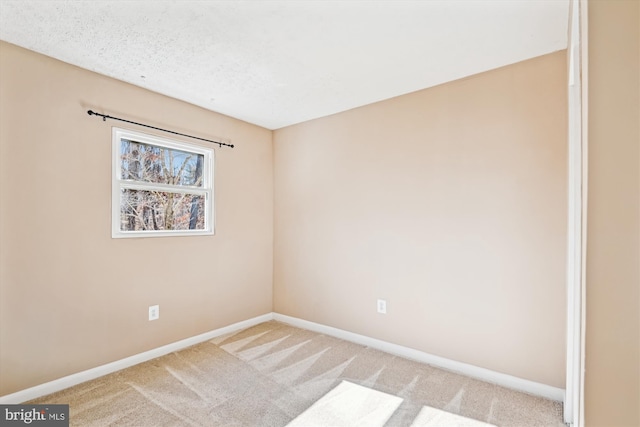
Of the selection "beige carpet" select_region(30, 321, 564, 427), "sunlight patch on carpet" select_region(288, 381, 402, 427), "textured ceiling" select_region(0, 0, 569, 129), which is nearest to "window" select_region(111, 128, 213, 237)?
"textured ceiling" select_region(0, 0, 569, 129)

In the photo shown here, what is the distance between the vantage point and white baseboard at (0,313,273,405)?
217 cm

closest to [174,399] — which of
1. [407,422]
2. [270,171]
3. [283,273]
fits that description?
[407,422]

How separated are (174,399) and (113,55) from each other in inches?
94.8

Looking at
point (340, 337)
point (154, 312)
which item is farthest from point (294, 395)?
point (154, 312)

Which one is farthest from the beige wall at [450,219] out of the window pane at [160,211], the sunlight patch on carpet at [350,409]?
the window pane at [160,211]

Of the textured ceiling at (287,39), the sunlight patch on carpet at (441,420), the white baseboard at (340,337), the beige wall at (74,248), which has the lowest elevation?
the sunlight patch on carpet at (441,420)

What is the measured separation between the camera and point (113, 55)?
2283mm

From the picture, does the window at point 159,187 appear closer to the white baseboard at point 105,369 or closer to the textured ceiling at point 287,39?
the textured ceiling at point 287,39

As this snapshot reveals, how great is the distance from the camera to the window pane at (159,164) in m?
2.80

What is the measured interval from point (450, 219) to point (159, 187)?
2.56m

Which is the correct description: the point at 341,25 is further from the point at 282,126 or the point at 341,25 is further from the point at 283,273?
the point at 283,273

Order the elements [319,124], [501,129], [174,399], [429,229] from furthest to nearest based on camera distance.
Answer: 1. [319,124]
2. [429,229]
3. [501,129]
4. [174,399]

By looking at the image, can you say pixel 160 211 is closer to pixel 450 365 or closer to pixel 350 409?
pixel 350 409

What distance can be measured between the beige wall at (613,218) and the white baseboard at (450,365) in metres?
1.96
